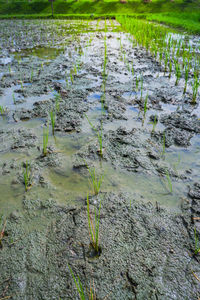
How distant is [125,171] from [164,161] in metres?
0.50

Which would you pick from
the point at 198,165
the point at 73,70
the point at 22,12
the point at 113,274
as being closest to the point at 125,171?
the point at 198,165

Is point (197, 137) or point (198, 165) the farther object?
point (197, 137)

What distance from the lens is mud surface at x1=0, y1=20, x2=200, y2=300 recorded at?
4.13ft

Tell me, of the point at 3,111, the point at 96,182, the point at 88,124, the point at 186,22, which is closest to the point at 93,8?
the point at 186,22

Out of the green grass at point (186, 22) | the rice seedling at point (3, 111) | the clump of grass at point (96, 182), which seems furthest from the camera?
the green grass at point (186, 22)

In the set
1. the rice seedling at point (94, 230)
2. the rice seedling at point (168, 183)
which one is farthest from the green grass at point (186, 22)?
the rice seedling at point (94, 230)

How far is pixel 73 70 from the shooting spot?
16.9 ft

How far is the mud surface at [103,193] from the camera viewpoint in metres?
1.26

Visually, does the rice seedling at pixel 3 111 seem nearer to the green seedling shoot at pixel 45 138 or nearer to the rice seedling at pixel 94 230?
the green seedling shoot at pixel 45 138

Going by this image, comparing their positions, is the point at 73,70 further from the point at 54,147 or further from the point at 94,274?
the point at 94,274

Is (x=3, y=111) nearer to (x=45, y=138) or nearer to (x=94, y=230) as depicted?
(x=45, y=138)

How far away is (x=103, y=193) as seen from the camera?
1889mm

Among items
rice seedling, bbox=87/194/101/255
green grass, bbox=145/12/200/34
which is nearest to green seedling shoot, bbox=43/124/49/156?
rice seedling, bbox=87/194/101/255

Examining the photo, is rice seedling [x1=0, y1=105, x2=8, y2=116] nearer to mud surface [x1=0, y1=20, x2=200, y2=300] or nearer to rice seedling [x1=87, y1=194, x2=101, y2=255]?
mud surface [x1=0, y1=20, x2=200, y2=300]
